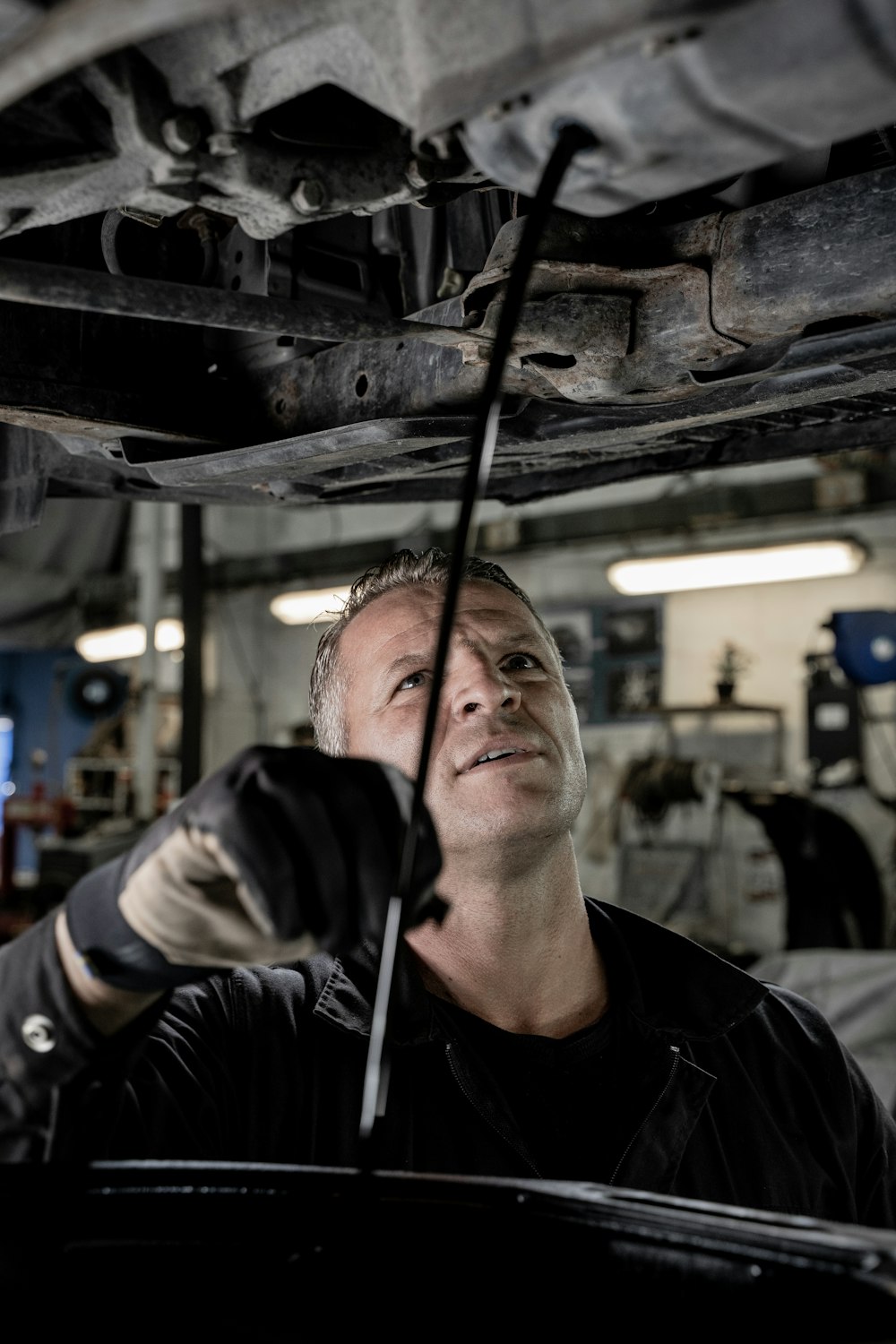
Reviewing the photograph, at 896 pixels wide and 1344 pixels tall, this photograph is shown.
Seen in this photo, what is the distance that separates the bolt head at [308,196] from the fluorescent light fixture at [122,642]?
7.54m

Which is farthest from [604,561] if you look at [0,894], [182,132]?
[182,132]

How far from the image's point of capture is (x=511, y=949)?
1597 millimetres

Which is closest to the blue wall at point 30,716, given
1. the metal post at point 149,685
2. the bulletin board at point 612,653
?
the metal post at point 149,685

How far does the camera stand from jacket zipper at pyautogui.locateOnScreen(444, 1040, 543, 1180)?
4.55 feet

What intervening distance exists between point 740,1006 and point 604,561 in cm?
623

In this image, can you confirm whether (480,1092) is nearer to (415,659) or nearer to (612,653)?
(415,659)

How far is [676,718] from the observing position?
7.47 m

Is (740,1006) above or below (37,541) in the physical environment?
below

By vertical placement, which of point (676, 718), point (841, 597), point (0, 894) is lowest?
point (0, 894)

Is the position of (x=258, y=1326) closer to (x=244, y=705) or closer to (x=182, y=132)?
(x=182, y=132)

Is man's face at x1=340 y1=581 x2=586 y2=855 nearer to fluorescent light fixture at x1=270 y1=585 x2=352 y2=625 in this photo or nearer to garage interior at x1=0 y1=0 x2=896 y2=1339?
garage interior at x1=0 y1=0 x2=896 y2=1339

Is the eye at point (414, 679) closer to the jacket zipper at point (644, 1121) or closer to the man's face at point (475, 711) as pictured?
the man's face at point (475, 711)

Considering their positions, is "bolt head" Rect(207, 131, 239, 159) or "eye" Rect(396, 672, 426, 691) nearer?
"bolt head" Rect(207, 131, 239, 159)

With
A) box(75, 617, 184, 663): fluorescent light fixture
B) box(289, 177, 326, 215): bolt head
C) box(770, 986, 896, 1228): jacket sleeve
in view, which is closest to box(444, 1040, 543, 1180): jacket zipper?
box(770, 986, 896, 1228): jacket sleeve
